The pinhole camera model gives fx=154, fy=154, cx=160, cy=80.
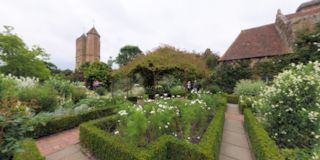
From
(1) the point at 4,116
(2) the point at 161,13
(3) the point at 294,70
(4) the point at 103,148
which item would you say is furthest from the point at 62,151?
(2) the point at 161,13

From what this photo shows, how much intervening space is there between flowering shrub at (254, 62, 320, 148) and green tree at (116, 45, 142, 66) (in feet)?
116

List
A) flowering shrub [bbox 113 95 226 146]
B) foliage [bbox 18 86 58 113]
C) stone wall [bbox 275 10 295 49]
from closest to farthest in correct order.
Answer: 1. flowering shrub [bbox 113 95 226 146]
2. foliage [bbox 18 86 58 113]
3. stone wall [bbox 275 10 295 49]

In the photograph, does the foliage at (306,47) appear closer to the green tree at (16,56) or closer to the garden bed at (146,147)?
the garden bed at (146,147)

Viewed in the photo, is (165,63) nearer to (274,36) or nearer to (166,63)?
(166,63)

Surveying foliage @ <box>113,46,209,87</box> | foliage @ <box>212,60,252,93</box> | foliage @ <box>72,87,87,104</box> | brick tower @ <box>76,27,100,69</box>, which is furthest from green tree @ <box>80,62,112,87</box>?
brick tower @ <box>76,27,100,69</box>

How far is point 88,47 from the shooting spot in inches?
1438

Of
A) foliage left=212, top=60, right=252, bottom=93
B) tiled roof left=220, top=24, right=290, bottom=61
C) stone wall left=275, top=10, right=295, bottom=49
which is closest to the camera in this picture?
stone wall left=275, top=10, right=295, bottom=49

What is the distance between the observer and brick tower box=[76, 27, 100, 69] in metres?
36.5

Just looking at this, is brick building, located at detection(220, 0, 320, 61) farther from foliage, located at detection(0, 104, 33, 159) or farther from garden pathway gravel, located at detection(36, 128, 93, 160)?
foliage, located at detection(0, 104, 33, 159)

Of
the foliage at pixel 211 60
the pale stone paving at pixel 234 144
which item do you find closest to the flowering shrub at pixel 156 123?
the pale stone paving at pixel 234 144

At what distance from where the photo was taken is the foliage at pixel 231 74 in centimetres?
1473

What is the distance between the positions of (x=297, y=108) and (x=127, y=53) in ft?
121

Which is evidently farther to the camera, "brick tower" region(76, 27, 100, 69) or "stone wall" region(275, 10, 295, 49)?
"brick tower" region(76, 27, 100, 69)

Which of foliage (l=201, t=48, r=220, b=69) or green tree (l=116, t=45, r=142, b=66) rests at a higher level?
green tree (l=116, t=45, r=142, b=66)
